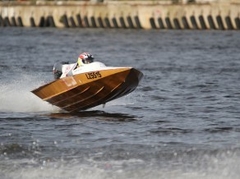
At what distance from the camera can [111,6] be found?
272 feet

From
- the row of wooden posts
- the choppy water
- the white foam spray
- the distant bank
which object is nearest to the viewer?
the choppy water

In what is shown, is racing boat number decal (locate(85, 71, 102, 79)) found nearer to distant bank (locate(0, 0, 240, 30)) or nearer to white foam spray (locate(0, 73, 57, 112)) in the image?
white foam spray (locate(0, 73, 57, 112))

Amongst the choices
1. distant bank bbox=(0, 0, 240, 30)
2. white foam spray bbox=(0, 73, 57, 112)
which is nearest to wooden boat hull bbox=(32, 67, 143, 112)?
white foam spray bbox=(0, 73, 57, 112)

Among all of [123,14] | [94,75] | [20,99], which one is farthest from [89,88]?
[123,14]

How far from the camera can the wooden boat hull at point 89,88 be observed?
84.4ft

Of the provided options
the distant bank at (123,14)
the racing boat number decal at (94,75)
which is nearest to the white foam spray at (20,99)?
the racing boat number decal at (94,75)

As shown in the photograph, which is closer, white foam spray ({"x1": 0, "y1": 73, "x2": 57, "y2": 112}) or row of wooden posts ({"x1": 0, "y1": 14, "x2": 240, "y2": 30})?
white foam spray ({"x1": 0, "y1": 73, "x2": 57, "y2": 112})

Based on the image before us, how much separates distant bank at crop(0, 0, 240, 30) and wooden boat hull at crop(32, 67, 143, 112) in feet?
150

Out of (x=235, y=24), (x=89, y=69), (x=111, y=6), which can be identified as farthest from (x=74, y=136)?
(x=111, y=6)

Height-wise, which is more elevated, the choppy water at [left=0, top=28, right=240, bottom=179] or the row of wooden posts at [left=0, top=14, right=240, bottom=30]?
the choppy water at [left=0, top=28, right=240, bottom=179]

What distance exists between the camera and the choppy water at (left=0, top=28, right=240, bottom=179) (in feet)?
59.2

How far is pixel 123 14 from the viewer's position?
81750mm

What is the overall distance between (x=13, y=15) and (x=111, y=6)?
12456 mm

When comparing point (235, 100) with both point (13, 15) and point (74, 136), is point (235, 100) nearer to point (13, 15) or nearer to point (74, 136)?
point (74, 136)
